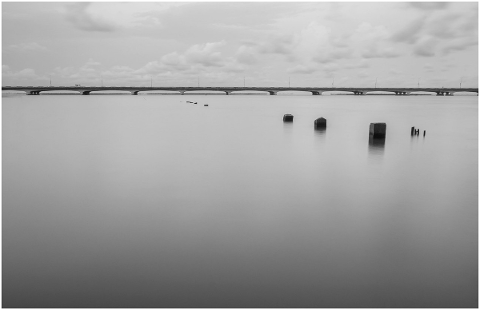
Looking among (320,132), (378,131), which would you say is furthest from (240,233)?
(320,132)

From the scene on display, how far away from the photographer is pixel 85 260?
5629 mm

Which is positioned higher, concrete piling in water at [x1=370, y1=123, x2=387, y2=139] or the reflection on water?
concrete piling in water at [x1=370, y1=123, x2=387, y2=139]

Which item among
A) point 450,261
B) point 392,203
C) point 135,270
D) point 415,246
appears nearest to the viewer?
point 135,270

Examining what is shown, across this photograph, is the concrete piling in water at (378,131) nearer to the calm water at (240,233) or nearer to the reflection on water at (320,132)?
the reflection on water at (320,132)

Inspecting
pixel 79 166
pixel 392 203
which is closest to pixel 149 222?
pixel 392 203

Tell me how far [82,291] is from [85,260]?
874mm

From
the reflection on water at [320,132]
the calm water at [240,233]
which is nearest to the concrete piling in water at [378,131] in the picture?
the reflection on water at [320,132]

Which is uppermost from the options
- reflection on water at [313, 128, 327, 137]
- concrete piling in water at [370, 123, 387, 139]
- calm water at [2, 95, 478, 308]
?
concrete piling in water at [370, 123, 387, 139]

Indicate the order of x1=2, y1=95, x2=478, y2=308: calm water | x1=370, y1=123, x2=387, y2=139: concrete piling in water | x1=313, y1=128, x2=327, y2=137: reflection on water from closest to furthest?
x1=2, y1=95, x2=478, y2=308: calm water
x1=370, y1=123, x2=387, y2=139: concrete piling in water
x1=313, y1=128, x2=327, y2=137: reflection on water

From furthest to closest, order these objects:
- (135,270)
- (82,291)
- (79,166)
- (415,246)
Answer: (79,166) → (415,246) → (135,270) → (82,291)

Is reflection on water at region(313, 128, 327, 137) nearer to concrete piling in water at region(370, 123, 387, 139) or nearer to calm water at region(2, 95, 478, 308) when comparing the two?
concrete piling in water at region(370, 123, 387, 139)

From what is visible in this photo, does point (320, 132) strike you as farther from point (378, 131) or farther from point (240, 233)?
point (240, 233)

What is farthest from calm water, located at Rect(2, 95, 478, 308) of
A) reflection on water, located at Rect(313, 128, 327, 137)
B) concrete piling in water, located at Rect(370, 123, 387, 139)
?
reflection on water, located at Rect(313, 128, 327, 137)

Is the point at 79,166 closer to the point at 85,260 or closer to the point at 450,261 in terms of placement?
the point at 85,260
